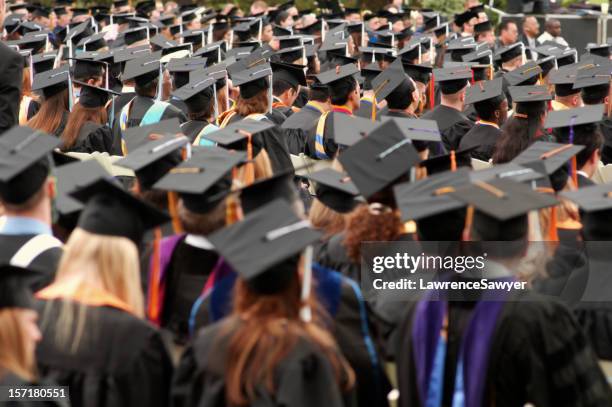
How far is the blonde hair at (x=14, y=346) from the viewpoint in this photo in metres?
Result: 2.77

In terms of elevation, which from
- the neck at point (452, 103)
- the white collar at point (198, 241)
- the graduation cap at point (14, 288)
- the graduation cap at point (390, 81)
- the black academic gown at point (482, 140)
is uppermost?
the graduation cap at point (14, 288)

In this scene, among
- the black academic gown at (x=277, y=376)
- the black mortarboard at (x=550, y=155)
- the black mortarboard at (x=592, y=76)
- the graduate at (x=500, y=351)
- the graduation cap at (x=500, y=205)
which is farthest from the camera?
the black mortarboard at (x=592, y=76)

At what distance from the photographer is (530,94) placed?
6.84m

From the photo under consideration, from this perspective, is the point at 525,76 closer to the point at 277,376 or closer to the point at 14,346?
the point at 277,376

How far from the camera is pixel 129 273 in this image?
10.1ft

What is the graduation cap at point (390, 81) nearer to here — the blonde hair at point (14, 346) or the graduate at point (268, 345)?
the graduate at point (268, 345)

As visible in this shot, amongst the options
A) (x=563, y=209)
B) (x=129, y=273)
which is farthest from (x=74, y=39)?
(x=129, y=273)

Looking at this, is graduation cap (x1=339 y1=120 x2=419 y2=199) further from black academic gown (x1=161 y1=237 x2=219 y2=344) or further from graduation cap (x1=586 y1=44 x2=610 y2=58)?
graduation cap (x1=586 y1=44 x2=610 y2=58)

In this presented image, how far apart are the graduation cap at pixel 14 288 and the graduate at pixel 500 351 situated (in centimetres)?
118

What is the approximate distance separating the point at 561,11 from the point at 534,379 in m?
16.8

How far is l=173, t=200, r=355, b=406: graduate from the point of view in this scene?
107 inches

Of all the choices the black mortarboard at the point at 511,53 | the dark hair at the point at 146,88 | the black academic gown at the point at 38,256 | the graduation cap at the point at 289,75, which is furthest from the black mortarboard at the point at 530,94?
the black mortarboard at the point at 511,53

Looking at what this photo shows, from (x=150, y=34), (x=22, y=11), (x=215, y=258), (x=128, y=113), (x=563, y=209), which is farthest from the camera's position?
(x=22, y=11)

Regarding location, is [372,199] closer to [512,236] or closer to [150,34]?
[512,236]
